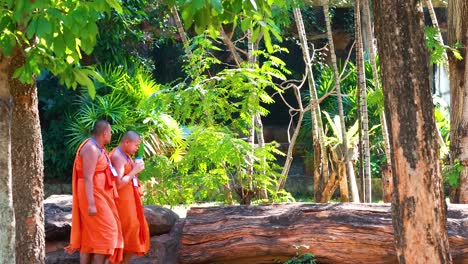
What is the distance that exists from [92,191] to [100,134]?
55 centimetres

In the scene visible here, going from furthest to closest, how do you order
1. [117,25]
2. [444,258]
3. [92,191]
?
[117,25]
[92,191]
[444,258]

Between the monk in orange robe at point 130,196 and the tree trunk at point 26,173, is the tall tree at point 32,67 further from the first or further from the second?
the monk in orange robe at point 130,196

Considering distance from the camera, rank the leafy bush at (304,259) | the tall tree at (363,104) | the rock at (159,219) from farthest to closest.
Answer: the tall tree at (363,104) → the rock at (159,219) → the leafy bush at (304,259)

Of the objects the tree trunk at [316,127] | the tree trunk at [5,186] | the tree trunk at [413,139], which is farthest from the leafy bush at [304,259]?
the tree trunk at [5,186]

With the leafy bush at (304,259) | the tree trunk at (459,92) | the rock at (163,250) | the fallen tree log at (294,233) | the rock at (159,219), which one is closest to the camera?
the fallen tree log at (294,233)

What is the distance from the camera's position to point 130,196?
8.21m

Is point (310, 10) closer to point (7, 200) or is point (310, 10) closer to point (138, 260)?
point (138, 260)

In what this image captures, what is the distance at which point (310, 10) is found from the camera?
724 inches

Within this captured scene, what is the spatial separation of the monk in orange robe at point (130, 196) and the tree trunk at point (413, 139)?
354 cm

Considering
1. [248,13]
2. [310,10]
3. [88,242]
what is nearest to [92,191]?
[88,242]

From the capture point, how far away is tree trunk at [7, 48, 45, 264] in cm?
669

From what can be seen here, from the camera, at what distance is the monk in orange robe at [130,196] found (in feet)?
26.7

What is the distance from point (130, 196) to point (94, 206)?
60 centimetres

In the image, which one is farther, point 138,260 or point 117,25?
point 117,25
